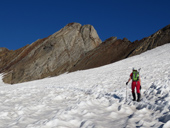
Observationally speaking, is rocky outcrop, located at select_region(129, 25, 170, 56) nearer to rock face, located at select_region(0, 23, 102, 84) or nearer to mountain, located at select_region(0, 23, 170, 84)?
mountain, located at select_region(0, 23, 170, 84)

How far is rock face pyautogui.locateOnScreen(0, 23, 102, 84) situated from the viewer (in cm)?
5938

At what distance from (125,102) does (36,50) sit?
64855mm

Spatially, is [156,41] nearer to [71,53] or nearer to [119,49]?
[119,49]

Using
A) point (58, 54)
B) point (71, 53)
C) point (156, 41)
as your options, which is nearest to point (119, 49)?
point (156, 41)

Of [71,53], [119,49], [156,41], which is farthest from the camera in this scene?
[71,53]

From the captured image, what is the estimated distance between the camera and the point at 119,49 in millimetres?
55656

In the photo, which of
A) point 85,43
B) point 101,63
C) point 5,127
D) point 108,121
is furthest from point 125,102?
point 85,43

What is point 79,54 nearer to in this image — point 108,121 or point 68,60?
point 68,60

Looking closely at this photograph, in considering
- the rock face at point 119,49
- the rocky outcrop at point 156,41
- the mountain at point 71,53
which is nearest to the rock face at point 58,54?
the mountain at point 71,53

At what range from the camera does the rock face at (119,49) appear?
45487 millimetres

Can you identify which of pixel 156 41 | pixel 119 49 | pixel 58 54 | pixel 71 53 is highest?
pixel 58 54

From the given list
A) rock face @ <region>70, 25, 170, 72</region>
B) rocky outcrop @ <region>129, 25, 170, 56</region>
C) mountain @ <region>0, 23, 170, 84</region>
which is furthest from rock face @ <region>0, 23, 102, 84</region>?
rocky outcrop @ <region>129, 25, 170, 56</region>

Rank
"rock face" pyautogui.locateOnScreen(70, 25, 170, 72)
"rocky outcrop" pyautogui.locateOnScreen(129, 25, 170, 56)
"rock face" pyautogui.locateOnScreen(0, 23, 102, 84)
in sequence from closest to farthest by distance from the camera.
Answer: "rocky outcrop" pyautogui.locateOnScreen(129, 25, 170, 56) < "rock face" pyautogui.locateOnScreen(70, 25, 170, 72) < "rock face" pyautogui.locateOnScreen(0, 23, 102, 84)

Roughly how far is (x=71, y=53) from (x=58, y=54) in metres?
4.92
